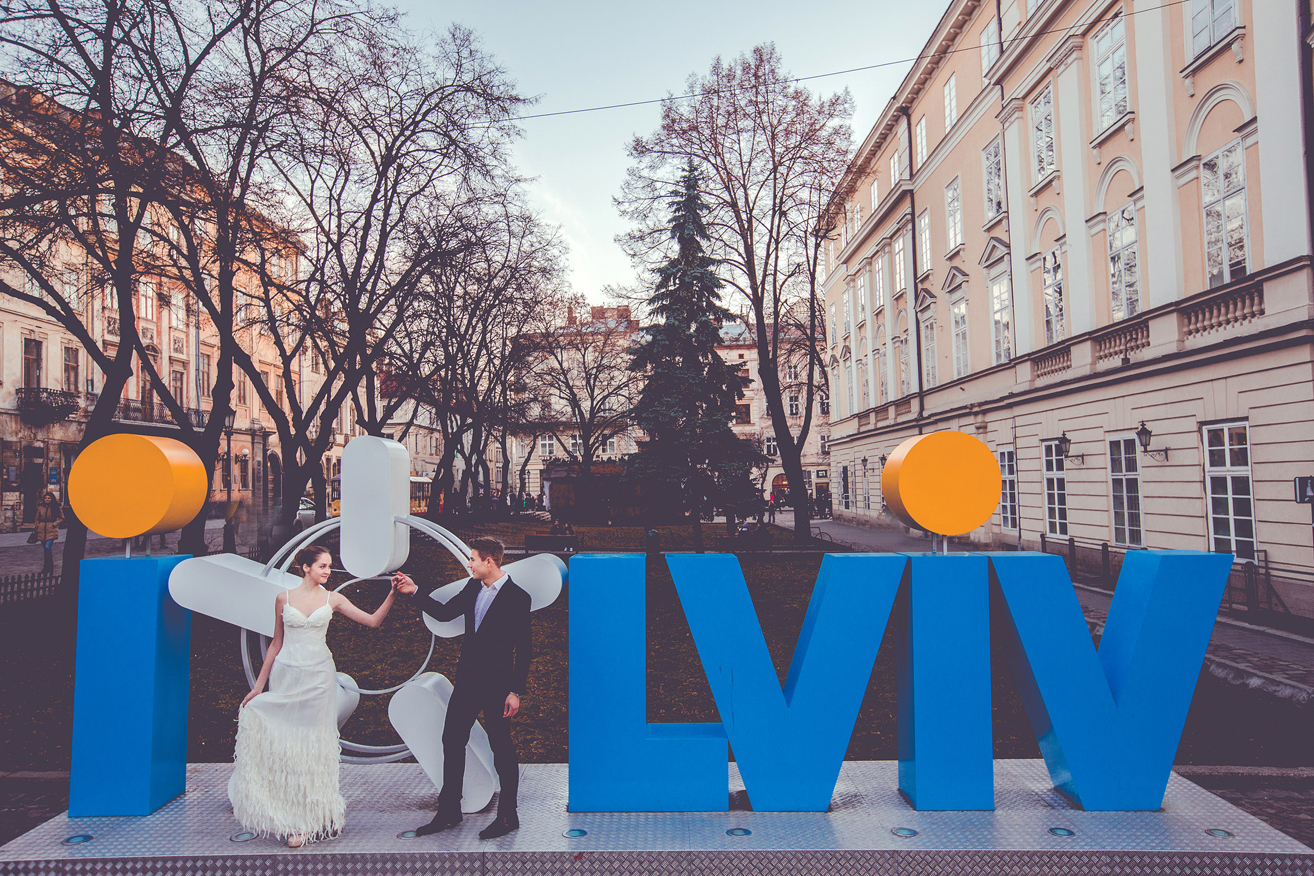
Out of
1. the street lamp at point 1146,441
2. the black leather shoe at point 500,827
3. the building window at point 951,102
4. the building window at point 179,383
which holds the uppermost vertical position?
the building window at point 951,102

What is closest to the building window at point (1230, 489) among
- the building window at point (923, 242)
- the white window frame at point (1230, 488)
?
the white window frame at point (1230, 488)

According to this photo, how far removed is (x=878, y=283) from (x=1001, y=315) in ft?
44.8

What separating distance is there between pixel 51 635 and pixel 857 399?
1369 inches

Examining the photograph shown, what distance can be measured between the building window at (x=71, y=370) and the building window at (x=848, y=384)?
3602 centimetres

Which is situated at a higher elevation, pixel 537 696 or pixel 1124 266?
pixel 1124 266

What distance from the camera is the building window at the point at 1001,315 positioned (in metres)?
22.6

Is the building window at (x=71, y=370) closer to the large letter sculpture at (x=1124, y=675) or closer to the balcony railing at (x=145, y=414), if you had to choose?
the balcony railing at (x=145, y=414)

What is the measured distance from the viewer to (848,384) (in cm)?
4259

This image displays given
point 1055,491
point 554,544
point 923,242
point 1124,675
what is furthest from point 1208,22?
point 554,544

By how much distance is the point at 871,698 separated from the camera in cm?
866

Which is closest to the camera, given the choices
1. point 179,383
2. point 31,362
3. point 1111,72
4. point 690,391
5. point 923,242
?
point 1111,72

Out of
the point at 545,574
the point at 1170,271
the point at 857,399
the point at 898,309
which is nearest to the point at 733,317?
the point at 898,309

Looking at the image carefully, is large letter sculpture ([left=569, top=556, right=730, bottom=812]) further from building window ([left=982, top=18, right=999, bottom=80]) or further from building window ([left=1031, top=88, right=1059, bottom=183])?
building window ([left=982, top=18, right=999, bottom=80])

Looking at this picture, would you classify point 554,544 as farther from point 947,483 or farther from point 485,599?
point 947,483
